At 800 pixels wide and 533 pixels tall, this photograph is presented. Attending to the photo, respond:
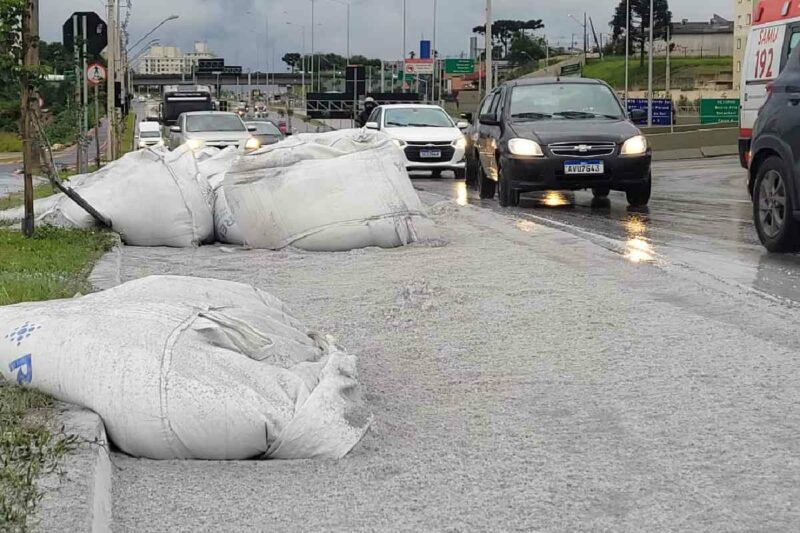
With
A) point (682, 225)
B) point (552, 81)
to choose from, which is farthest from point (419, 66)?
point (682, 225)

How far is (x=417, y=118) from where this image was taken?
2856 centimetres

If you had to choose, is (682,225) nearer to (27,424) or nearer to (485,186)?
(485,186)

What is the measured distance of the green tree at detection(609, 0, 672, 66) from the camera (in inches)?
5548

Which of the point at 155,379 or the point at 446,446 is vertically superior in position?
the point at 155,379

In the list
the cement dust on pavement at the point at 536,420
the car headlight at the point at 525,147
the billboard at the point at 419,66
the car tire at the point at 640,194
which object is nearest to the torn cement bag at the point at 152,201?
the cement dust on pavement at the point at 536,420

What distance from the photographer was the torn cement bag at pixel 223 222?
1196 centimetres

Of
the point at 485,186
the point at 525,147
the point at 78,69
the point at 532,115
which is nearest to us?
the point at 525,147

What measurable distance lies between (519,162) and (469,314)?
890 centimetres

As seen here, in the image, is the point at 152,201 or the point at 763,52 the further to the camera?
the point at 763,52

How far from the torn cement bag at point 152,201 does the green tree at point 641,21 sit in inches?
4932

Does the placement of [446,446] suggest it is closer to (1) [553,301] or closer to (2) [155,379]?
(2) [155,379]

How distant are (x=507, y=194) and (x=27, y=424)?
12.6 m

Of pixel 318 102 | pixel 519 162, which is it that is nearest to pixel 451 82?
pixel 318 102

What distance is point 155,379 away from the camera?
4688 millimetres
